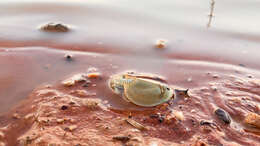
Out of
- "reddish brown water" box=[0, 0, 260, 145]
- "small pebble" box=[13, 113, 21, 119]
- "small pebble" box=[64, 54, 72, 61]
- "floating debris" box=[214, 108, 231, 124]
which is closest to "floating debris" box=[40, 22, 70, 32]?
"reddish brown water" box=[0, 0, 260, 145]

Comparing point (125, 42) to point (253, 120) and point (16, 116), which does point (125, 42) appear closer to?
point (16, 116)

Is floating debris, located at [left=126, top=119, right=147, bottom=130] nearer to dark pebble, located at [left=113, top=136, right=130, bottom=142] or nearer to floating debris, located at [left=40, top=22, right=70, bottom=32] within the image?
dark pebble, located at [left=113, top=136, right=130, bottom=142]

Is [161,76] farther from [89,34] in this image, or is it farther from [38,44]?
[38,44]

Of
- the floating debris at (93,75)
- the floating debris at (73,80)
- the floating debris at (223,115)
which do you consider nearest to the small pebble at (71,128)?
the floating debris at (73,80)

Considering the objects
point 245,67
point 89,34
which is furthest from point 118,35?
point 245,67

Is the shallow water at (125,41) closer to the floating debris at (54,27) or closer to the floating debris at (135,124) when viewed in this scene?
the floating debris at (54,27)

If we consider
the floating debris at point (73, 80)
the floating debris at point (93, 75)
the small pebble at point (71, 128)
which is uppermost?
the floating debris at point (93, 75)

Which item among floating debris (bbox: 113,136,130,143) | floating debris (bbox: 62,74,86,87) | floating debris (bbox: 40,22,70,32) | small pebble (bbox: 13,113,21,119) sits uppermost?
floating debris (bbox: 40,22,70,32)
